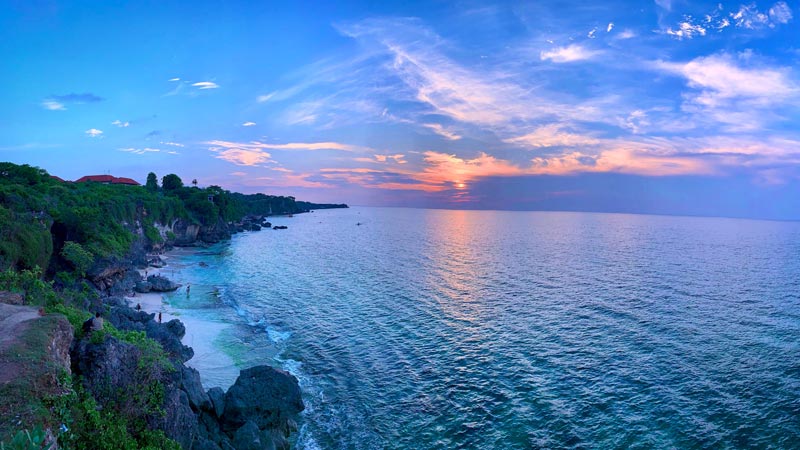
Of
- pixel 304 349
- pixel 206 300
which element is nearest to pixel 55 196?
pixel 206 300

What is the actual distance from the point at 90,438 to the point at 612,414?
30.3m

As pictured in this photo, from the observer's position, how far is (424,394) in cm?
3219

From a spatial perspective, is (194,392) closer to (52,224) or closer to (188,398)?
(188,398)

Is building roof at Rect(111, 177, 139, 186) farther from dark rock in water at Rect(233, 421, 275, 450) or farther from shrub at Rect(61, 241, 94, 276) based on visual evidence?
dark rock in water at Rect(233, 421, 275, 450)

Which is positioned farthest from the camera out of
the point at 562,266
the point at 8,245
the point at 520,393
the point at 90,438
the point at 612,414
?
the point at 562,266

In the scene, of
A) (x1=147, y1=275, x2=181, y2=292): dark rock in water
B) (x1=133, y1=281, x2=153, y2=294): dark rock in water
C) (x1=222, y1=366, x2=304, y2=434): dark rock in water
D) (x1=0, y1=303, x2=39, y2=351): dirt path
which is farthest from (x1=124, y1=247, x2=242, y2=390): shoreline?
(x1=0, y1=303, x2=39, y2=351): dirt path

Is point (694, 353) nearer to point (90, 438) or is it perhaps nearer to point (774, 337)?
point (774, 337)

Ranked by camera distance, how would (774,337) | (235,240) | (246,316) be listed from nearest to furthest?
(774,337), (246,316), (235,240)

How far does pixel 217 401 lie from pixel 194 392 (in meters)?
1.77

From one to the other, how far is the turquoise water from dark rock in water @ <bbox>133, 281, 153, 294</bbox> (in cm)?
442

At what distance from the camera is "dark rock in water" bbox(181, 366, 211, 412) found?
82.9 feet

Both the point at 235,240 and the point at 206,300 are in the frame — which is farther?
the point at 235,240

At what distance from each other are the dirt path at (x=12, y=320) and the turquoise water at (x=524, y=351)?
54.1 ft

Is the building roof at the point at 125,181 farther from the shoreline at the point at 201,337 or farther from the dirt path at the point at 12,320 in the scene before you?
the dirt path at the point at 12,320
